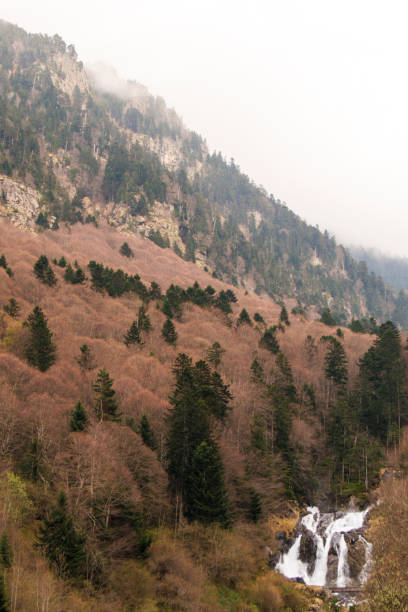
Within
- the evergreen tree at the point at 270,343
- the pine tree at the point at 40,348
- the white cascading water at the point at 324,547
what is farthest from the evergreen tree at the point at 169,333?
the white cascading water at the point at 324,547

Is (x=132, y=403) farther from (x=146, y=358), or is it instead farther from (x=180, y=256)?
(x=180, y=256)

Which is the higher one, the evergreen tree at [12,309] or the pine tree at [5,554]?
the evergreen tree at [12,309]

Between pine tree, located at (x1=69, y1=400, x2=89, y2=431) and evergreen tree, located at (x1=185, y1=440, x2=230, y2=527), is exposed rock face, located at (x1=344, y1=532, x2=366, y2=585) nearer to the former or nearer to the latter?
evergreen tree, located at (x1=185, y1=440, x2=230, y2=527)

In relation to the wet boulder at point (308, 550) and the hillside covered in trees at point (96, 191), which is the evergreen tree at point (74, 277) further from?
the wet boulder at point (308, 550)

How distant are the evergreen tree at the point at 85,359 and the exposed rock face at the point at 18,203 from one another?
75.3 m

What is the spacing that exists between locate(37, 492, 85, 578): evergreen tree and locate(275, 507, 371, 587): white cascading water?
2495 cm

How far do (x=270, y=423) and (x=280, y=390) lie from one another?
372 inches

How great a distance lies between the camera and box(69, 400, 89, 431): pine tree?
119 feet

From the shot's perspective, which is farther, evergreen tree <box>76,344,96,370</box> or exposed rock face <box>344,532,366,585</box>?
evergreen tree <box>76,344,96,370</box>

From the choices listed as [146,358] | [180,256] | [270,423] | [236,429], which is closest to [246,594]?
[236,429]

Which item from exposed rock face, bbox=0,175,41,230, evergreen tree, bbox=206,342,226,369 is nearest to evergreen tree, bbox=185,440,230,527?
evergreen tree, bbox=206,342,226,369

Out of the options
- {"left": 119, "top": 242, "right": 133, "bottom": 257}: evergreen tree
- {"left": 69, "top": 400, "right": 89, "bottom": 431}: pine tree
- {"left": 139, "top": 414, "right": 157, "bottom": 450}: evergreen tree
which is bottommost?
{"left": 139, "top": 414, "right": 157, "bottom": 450}: evergreen tree

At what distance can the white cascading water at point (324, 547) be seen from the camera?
4156cm

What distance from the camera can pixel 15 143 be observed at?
13725 centimetres
